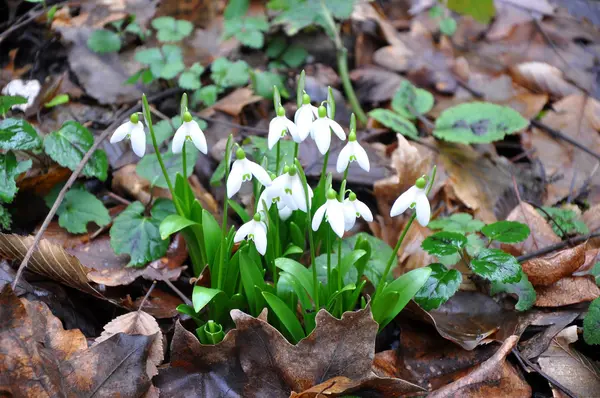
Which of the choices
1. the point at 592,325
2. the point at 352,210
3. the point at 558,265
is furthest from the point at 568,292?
the point at 352,210

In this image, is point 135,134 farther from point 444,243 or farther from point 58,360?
point 444,243

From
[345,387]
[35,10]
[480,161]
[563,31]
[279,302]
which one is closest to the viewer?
[345,387]

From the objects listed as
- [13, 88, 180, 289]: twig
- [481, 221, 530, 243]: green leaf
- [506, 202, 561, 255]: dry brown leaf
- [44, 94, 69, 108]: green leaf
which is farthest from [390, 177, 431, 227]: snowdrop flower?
[44, 94, 69, 108]: green leaf

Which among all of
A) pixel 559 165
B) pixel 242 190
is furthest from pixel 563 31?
pixel 242 190

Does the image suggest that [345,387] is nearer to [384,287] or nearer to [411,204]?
[384,287]

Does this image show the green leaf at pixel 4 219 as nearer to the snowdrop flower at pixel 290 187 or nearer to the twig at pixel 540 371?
the snowdrop flower at pixel 290 187

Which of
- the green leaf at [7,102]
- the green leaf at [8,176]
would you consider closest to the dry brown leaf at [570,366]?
the green leaf at [8,176]
